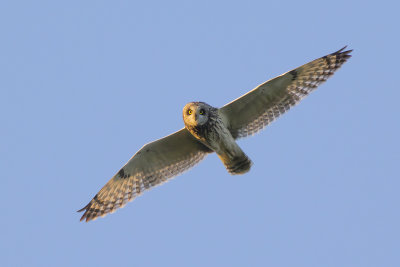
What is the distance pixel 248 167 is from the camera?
11.5 meters

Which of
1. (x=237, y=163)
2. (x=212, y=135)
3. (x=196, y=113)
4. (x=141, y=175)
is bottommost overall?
(x=237, y=163)

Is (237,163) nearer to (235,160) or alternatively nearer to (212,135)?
(235,160)

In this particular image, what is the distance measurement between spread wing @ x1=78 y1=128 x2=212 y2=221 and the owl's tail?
59 centimetres

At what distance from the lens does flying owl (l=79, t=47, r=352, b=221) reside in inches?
436

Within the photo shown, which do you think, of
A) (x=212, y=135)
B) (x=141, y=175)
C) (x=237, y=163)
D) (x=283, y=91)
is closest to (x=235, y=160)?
(x=237, y=163)

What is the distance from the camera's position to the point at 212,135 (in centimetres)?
1103

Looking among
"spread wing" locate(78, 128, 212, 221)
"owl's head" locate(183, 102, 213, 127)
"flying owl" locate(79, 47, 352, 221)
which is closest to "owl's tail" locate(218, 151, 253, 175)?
"flying owl" locate(79, 47, 352, 221)

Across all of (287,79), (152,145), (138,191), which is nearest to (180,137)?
(152,145)

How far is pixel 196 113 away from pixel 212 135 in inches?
20.3

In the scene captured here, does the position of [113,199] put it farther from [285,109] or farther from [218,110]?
[285,109]

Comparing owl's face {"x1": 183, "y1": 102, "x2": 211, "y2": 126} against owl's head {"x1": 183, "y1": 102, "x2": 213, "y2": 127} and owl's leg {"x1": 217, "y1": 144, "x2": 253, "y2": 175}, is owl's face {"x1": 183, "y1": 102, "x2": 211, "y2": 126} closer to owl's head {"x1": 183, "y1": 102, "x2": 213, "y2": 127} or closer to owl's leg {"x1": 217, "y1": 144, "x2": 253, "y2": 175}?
owl's head {"x1": 183, "y1": 102, "x2": 213, "y2": 127}

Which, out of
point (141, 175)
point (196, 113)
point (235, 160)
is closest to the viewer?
point (196, 113)

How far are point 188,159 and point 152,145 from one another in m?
0.74

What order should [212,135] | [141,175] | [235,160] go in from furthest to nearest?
[141,175], [235,160], [212,135]
